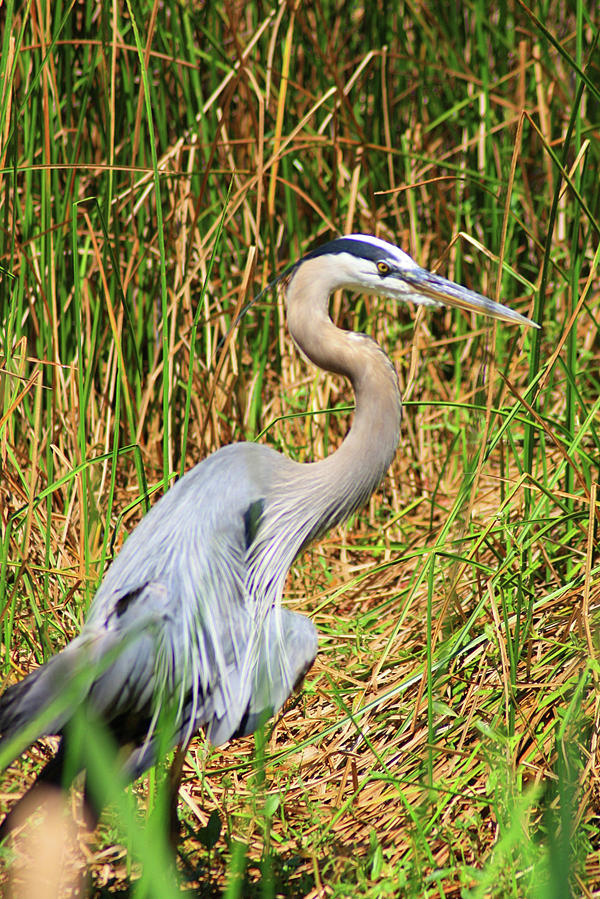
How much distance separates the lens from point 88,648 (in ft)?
4.81

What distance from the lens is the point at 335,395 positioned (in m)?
2.81

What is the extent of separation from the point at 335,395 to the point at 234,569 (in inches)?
47.6

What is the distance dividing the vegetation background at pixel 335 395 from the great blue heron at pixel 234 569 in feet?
0.39

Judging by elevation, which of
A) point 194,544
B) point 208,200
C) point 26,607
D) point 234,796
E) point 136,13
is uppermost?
point 136,13

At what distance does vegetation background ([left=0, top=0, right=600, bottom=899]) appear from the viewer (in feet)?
5.23

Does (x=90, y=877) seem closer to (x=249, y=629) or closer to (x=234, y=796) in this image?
(x=234, y=796)

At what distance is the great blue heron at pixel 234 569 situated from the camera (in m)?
1.47

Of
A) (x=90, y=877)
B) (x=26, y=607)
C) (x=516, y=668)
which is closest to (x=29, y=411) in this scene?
(x=26, y=607)

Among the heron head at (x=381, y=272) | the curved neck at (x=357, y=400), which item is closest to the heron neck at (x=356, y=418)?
the curved neck at (x=357, y=400)

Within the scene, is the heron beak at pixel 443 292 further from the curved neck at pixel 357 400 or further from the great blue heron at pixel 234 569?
the curved neck at pixel 357 400

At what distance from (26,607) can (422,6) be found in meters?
2.13

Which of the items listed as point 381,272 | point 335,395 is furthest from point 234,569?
point 335,395

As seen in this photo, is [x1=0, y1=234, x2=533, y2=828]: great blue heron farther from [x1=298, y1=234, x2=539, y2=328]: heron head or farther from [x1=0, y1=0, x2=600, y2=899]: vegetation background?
[x1=0, y1=0, x2=600, y2=899]: vegetation background

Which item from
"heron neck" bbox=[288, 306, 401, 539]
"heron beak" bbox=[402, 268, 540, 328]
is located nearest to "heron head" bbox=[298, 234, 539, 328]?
"heron beak" bbox=[402, 268, 540, 328]
